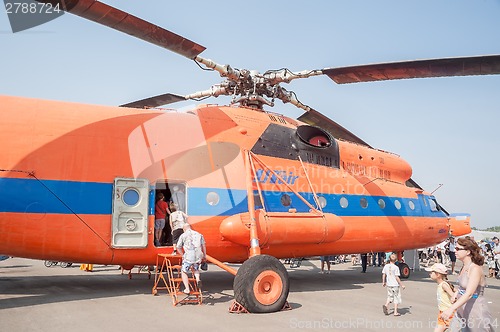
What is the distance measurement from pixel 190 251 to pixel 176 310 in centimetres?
141

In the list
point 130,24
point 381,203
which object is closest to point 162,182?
point 130,24

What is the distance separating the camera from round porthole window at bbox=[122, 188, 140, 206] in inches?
369

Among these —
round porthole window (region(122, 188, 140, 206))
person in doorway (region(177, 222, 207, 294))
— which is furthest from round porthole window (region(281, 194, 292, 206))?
round porthole window (region(122, 188, 140, 206))

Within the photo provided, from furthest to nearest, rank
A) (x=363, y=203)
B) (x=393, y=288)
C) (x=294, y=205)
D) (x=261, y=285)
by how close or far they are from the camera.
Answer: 1. (x=363, y=203)
2. (x=294, y=205)
3. (x=393, y=288)
4. (x=261, y=285)

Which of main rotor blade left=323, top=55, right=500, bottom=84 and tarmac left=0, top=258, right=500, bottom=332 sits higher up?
main rotor blade left=323, top=55, right=500, bottom=84

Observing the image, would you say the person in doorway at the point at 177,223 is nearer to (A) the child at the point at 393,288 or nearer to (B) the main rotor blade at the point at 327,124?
(A) the child at the point at 393,288

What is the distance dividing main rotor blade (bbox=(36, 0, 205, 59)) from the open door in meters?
3.30

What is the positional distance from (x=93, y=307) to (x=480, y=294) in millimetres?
6829

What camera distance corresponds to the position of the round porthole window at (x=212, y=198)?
10.2 meters

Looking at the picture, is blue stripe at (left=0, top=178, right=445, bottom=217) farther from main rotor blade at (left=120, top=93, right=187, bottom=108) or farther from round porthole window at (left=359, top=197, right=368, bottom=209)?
main rotor blade at (left=120, top=93, right=187, bottom=108)

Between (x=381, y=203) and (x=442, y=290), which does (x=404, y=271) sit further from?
(x=442, y=290)

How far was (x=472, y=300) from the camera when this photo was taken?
15.7ft

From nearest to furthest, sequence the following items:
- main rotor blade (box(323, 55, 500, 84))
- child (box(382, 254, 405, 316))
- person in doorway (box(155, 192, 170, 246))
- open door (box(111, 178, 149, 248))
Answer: main rotor blade (box(323, 55, 500, 84))
child (box(382, 254, 405, 316))
open door (box(111, 178, 149, 248))
person in doorway (box(155, 192, 170, 246))

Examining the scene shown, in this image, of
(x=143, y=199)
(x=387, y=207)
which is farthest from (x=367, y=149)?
(x=143, y=199)
